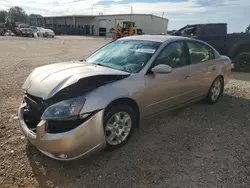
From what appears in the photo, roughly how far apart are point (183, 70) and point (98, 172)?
89.4 inches

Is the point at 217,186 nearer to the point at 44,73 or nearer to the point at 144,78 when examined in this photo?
the point at 144,78

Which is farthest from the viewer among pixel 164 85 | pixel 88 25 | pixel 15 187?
pixel 88 25

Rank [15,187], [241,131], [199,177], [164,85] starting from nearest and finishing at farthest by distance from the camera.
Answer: [15,187] < [199,177] < [164,85] < [241,131]

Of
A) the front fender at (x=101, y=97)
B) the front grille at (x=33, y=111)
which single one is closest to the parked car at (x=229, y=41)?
the front fender at (x=101, y=97)

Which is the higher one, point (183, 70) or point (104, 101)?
point (183, 70)

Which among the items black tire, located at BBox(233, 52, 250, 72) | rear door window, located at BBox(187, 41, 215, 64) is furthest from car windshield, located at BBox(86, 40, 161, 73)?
black tire, located at BBox(233, 52, 250, 72)

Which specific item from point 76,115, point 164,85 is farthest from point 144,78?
point 76,115

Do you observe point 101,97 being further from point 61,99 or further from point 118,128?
point 118,128

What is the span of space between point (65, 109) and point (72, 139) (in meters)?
0.35

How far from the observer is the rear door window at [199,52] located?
160 inches

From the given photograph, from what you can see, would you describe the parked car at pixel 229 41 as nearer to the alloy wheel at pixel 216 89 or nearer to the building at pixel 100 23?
the alloy wheel at pixel 216 89

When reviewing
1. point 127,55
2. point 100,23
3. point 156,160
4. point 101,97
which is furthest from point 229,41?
point 100,23

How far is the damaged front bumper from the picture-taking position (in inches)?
92.5

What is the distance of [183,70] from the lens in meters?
3.78
